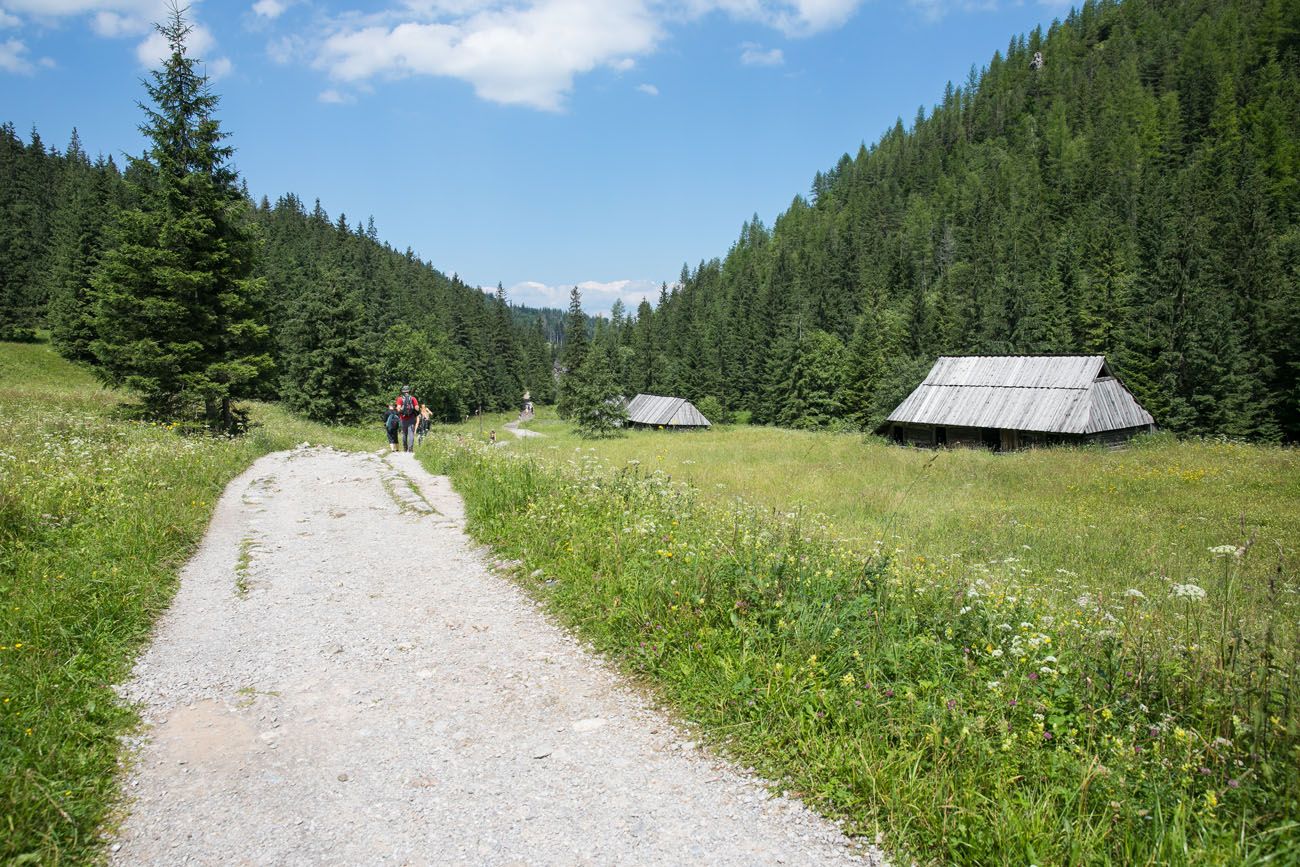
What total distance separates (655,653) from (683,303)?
13033cm

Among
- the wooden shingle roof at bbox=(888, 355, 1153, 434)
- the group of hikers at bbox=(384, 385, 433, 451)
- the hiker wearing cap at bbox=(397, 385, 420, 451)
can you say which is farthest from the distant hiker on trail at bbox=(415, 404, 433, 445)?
the wooden shingle roof at bbox=(888, 355, 1153, 434)

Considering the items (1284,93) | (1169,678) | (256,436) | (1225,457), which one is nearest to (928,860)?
(1169,678)

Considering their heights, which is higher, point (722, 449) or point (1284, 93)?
point (1284, 93)

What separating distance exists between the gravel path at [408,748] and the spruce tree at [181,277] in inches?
717

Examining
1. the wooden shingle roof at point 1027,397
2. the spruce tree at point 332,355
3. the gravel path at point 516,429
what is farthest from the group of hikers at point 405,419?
the gravel path at point 516,429

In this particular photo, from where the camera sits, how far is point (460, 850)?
3.45 metres

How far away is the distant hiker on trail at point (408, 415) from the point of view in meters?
20.0

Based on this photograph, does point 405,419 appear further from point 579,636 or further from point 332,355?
point 332,355

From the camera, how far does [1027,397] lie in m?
39.3

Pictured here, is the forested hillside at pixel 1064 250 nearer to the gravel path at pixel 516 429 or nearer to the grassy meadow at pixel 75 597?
the gravel path at pixel 516 429

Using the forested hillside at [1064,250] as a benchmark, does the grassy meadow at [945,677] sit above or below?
below

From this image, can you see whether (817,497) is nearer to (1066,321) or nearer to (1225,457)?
(1225,457)

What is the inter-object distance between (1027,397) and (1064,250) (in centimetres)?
5424

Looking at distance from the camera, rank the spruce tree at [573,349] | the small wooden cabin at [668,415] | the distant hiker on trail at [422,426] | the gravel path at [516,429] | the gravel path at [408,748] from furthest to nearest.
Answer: the spruce tree at [573,349] < the gravel path at [516,429] < the small wooden cabin at [668,415] < the distant hiker on trail at [422,426] < the gravel path at [408,748]
